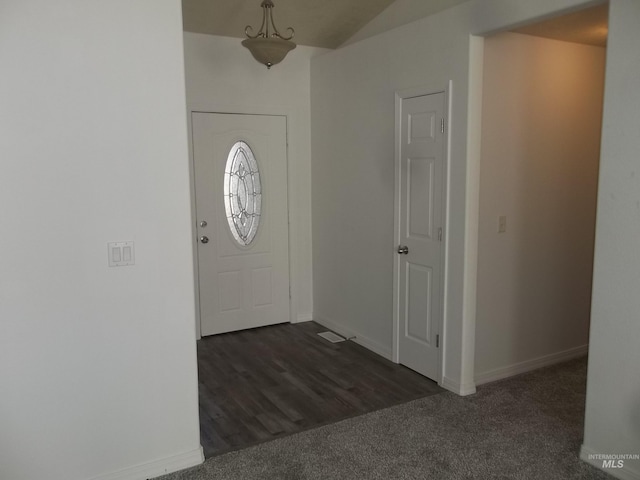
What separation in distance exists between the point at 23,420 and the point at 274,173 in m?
3.13

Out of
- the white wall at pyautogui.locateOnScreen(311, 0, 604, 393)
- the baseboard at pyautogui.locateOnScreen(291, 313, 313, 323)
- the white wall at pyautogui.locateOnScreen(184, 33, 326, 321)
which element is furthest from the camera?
the baseboard at pyautogui.locateOnScreen(291, 313, 313, 323)

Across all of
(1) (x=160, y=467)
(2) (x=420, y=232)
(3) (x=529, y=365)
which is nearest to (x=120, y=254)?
(1) (x=160, y=467)

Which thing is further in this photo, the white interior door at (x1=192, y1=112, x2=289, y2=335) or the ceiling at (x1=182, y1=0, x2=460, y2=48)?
the white interior door at (x1=192, y1=112, x2=289, y2=335)

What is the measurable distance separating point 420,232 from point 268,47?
1.67 meters

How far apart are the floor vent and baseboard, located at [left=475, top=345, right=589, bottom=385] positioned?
138 centimetres

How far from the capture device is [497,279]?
148 inches

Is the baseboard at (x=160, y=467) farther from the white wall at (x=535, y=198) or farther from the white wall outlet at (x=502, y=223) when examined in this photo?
the white wall outlet at (x=502, y=223)

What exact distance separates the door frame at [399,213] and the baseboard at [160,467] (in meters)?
1.74

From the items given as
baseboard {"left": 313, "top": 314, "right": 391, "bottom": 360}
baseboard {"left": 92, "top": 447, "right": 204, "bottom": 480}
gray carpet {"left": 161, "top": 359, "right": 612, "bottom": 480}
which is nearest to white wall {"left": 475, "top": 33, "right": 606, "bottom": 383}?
gray carpet {"left": 161, "top": 359, "right": 612, "bottom": 480}

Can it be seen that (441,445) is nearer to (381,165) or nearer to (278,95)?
(381,165)

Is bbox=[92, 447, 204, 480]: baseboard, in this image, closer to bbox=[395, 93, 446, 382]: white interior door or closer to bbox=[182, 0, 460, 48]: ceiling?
bbox=[395, 93, 446, 382]: white interior door

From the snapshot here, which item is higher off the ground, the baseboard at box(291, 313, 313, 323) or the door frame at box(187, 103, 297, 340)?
the door frame at box(187, 103, 297, 340)

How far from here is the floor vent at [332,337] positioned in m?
4.79

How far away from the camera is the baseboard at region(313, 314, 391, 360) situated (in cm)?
438
